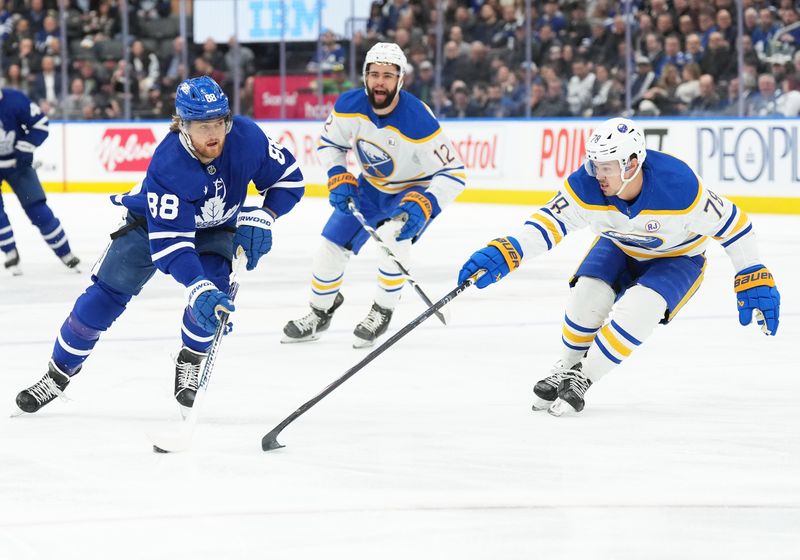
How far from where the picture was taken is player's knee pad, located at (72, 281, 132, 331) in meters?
3.65

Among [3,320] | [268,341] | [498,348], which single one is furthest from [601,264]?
[3,320]

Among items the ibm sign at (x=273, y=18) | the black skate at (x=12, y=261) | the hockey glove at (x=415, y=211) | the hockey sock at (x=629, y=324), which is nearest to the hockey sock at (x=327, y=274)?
the hockey glove at (x=415, y=211)

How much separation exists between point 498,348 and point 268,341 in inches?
35.7

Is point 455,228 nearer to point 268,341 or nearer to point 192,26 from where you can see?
point 268,341

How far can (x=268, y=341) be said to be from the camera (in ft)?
16.8

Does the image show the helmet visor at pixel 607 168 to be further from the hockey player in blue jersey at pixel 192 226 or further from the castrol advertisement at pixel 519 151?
the castrol advertisement at pixel 519 151

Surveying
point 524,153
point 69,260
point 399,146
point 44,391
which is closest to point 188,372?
point 44,391

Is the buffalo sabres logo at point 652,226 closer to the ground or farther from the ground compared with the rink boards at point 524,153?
farther from the ground

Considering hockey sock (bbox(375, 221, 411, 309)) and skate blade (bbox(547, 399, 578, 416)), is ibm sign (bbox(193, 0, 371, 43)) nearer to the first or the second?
hockey sock (bbox(375, 221, 411, 309))

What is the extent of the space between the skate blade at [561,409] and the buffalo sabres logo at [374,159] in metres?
1.81

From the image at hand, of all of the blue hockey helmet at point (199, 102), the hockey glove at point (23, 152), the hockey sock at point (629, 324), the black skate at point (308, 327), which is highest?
the blue hockey helmet at point (199, 102)

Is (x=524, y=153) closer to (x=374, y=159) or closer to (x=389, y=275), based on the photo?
(x=374, y=159)

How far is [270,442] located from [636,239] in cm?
119

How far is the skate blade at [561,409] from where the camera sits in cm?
371
